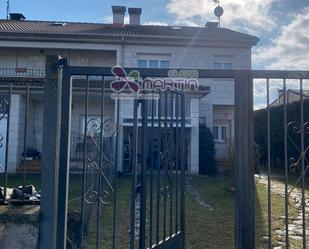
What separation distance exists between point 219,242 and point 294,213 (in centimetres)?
278

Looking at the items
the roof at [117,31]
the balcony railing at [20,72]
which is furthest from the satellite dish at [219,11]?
the balcony railing at [20,72]

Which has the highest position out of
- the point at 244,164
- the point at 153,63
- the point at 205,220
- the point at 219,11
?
the point at 219,11

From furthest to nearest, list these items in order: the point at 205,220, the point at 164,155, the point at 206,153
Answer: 1. the point at 206,153
2. the point at 205,220
3. the point at 164,155

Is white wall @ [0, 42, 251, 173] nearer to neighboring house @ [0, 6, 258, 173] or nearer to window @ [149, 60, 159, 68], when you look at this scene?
neighboring house @ [0, 6, 258, 173]

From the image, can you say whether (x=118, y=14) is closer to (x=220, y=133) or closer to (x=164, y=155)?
(x=220, y=133)

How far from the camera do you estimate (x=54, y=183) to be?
2.47 m

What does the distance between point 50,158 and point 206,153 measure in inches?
493

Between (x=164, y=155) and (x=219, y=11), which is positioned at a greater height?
(x=219, y=11)

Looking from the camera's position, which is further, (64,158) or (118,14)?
(118,14)

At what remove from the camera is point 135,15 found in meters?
19.7

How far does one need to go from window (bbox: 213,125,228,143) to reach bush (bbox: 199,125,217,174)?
209 centimetres

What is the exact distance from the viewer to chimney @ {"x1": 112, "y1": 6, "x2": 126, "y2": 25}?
18531mm

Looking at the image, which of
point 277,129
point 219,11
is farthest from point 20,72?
point 277,129

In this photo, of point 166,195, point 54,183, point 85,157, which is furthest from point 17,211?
point 166,195
